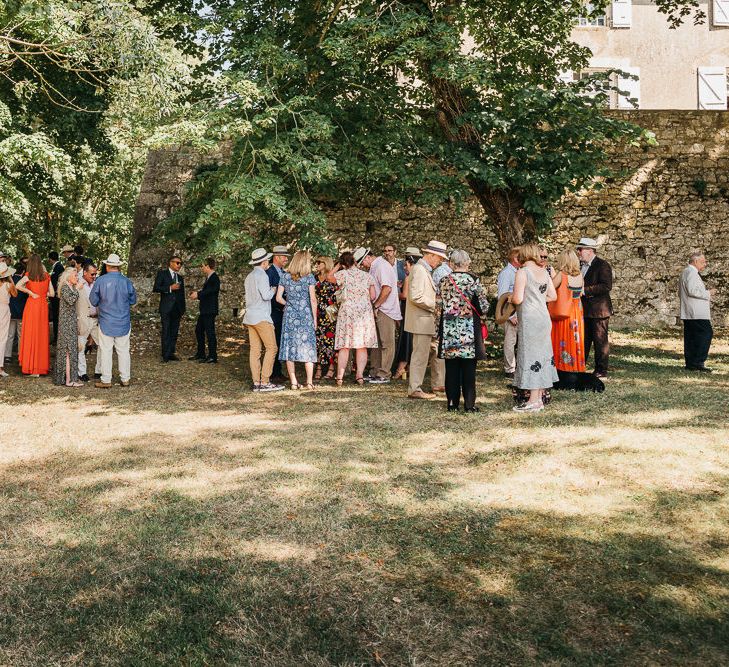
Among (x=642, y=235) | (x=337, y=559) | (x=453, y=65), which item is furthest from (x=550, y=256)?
(x=337, y=559)

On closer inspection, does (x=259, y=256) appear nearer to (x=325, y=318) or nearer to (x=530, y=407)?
(x=325, y=318)

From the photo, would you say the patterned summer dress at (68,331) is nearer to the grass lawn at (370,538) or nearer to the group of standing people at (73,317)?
the group of standing people at (73,317)

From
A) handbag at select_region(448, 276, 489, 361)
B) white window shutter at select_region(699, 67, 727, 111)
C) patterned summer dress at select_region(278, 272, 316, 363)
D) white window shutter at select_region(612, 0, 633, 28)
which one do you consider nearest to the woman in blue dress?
patterned summer dress at select_region(278, 272, 316, 363)

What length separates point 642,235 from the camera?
15711 millimetres

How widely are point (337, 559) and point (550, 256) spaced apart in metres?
12.5

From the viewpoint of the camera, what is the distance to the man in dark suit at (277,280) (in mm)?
9781

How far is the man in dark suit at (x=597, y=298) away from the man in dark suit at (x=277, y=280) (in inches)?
151

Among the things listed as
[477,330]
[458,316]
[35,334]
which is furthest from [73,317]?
[477,330]

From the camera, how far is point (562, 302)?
8359 millimetres

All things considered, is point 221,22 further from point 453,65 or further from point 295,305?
point 295,305

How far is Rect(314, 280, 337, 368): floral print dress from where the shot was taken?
988 centimetres

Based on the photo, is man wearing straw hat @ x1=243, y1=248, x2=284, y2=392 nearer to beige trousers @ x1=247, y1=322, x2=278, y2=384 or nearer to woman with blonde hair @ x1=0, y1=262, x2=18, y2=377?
beige trousers @ x1=247, y1=322, x2=278, y2=384

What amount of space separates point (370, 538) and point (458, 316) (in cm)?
372

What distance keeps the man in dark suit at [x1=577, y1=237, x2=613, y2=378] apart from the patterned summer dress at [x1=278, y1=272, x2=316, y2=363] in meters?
3.46
